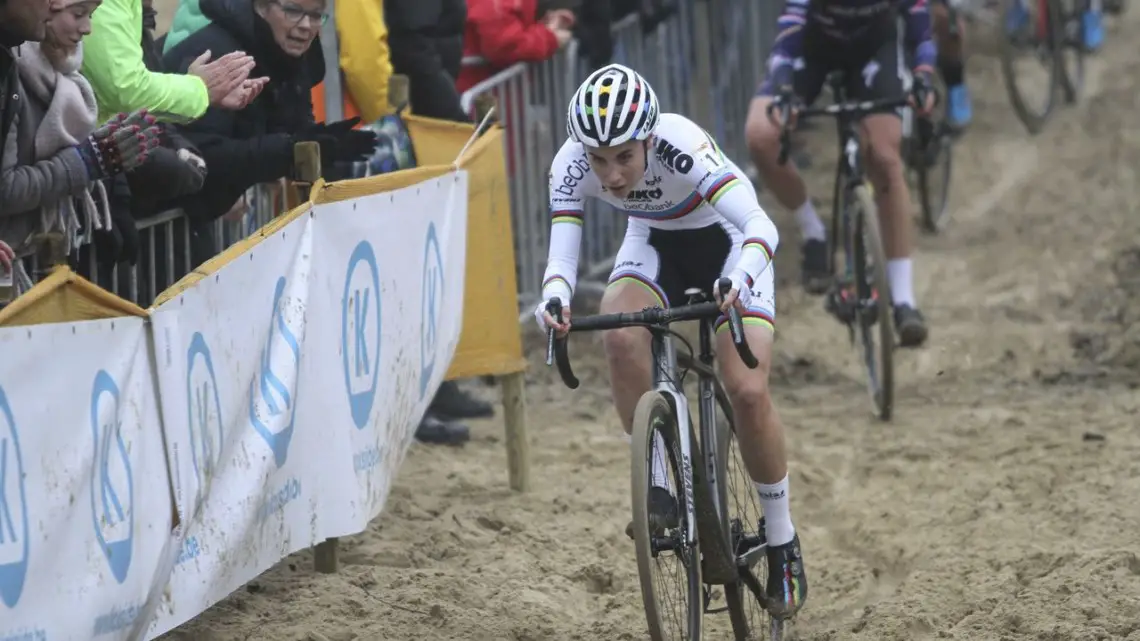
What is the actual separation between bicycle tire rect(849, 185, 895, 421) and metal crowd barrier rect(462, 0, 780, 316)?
186 cm

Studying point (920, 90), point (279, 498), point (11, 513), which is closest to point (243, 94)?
point (279, 498)

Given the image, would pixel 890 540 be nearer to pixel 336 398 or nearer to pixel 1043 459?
pixel 1043 459

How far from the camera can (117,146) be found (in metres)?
5.62

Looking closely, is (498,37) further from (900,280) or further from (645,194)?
(645,194)

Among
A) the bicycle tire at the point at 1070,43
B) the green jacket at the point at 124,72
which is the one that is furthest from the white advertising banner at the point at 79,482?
the bicycle tire at the point at 1070,43

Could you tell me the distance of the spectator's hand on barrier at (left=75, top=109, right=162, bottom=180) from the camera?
5617mm

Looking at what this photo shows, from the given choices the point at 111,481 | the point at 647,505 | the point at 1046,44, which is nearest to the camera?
the point at 111,481

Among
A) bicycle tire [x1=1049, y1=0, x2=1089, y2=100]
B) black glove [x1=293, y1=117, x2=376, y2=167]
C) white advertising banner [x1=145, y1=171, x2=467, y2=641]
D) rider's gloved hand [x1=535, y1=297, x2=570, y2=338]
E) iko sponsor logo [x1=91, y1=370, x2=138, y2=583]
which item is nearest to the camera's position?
iko sponsor logo [x1=91, y1=370, x2=138, y2=583]

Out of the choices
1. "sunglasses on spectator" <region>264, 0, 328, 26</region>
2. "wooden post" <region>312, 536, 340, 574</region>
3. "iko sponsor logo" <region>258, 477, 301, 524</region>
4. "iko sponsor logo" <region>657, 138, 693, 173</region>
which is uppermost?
"sunglasses on spectator" <region>264, 0, 328, 26</region>

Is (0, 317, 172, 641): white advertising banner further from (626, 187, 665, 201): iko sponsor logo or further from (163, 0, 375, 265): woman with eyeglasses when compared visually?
(626, 187, 665, 201): iko sponsor logo

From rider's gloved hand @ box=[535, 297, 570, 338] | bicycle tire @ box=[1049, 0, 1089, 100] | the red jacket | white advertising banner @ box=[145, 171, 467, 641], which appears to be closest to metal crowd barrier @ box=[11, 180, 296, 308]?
white advertising banner @ box=[145, 171, 467, 641]

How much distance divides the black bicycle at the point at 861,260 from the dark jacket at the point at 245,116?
10.3ft

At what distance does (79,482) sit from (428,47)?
4339mm

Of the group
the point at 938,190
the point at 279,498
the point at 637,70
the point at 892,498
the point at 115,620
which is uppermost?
the point at 637,70
